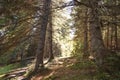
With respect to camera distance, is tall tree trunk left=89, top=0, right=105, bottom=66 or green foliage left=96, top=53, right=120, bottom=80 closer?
green foliage left=96, top=53, right=120, bottom=80

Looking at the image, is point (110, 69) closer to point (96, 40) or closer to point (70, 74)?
point (96, 40)

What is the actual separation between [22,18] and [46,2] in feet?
7.02

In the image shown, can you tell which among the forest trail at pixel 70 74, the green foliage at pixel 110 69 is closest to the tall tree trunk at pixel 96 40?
the green foliage at pixel 110 69

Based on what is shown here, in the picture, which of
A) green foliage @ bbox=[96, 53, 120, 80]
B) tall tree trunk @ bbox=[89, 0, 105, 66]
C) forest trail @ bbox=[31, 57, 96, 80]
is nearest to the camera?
green foliage @ bbox=[96, 53, 120, 80]

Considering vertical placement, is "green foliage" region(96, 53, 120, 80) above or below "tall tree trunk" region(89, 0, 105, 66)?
below

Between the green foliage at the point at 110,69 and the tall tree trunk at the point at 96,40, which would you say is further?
the tall tree trunk at the point at 96,40

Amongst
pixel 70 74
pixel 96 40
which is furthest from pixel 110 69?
pixel 70 74

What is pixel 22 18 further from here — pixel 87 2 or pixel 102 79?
pixel 102 79

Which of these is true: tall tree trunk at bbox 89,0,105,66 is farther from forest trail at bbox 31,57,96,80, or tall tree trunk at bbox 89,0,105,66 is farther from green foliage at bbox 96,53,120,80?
forest trail at bbox 31,57,96,80

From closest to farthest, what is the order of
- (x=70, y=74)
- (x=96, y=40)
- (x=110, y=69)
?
(x=110, y=69), (x=96, y=40), (x=70, y=74)

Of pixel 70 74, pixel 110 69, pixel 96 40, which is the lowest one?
pixel 70 74

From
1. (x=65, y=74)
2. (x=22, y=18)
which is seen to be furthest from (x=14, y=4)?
(x=65, y=74)

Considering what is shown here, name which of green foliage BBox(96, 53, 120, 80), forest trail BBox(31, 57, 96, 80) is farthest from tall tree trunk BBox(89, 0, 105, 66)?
forest trail BBox(31, 57, 96, 80)

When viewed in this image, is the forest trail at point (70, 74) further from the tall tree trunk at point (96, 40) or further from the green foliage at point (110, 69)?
the tall tree trunk at point (96, 40)
